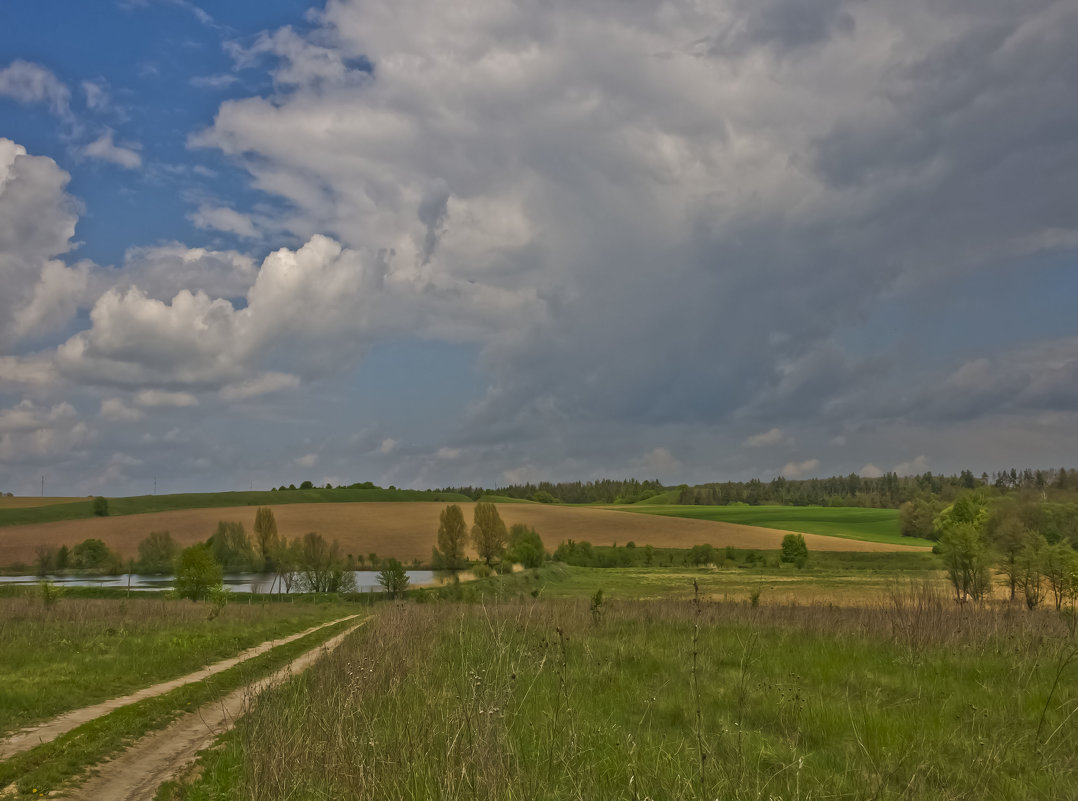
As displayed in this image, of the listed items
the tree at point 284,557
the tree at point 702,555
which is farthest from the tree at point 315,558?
the tree at point 702,555

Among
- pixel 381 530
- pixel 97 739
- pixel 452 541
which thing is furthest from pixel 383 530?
pixel 97 739

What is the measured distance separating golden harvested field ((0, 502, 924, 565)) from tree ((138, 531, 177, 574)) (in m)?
1.56

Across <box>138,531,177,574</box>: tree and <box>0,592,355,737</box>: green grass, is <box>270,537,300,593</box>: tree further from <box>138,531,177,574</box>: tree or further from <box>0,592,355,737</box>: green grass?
<box>0,592,355,737</box>: green grass

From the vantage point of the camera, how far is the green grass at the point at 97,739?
9570 millimetres

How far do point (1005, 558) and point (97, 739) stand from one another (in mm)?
44541

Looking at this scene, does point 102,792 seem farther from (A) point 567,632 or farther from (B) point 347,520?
(B) point 347,520

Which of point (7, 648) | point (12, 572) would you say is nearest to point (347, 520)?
point (12, 572)

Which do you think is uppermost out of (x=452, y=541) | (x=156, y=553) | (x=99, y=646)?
(x=99, y=646)

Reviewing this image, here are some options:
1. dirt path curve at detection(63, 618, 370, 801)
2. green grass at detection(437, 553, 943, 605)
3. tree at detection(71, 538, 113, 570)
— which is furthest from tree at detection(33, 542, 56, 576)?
dirt path curve at detection(63, 618, 370, 801)

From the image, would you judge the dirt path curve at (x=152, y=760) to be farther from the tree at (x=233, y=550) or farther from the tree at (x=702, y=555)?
the tree at (x=233, y=550)

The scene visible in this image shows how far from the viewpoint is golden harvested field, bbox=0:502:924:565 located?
104250 millimetres

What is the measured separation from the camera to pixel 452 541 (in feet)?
336

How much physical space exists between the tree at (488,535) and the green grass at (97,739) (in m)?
83.2

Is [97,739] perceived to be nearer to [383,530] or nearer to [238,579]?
[238,579]
